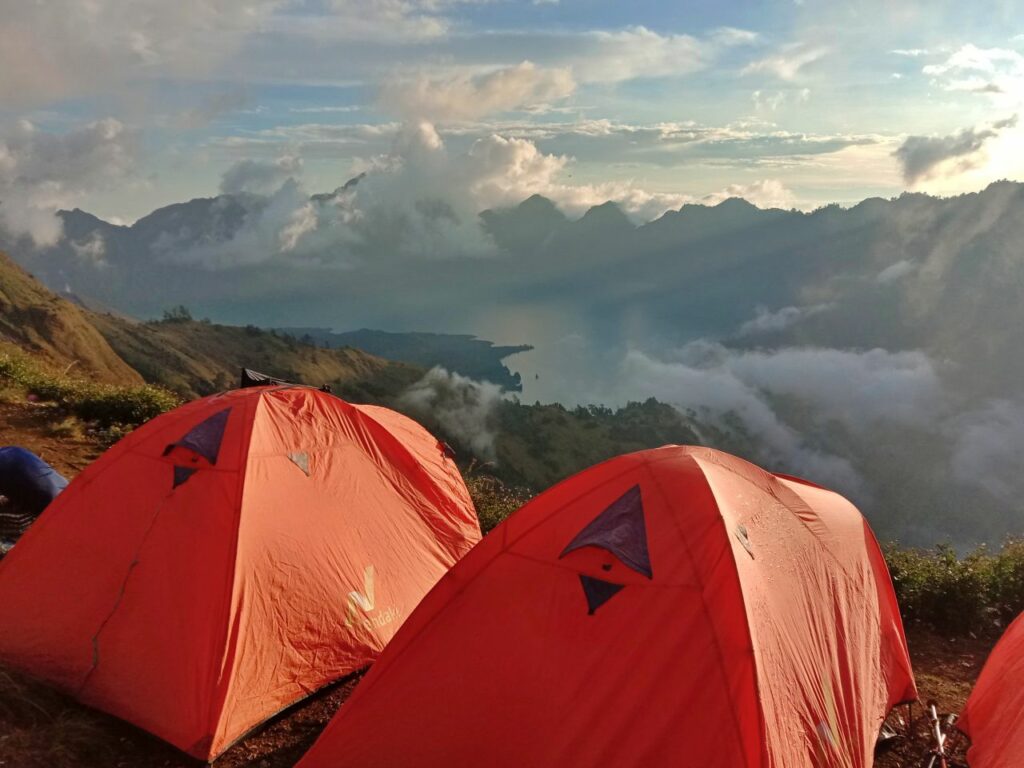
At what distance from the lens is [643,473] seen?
256 inches

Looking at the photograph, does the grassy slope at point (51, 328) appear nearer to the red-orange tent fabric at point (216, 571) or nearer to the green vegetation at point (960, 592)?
the red-orange tent fabric at point (216, 571)

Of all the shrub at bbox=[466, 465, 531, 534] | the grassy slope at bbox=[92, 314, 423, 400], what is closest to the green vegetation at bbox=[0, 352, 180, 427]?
the shrub at bbox=[466, 465, 531, 534]

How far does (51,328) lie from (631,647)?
358ft

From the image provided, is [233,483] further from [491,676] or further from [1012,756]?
[1012,756]

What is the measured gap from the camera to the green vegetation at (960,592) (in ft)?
37.6

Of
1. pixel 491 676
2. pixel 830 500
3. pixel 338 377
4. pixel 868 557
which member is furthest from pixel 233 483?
pixel 338 377

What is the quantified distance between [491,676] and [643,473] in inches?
87.9

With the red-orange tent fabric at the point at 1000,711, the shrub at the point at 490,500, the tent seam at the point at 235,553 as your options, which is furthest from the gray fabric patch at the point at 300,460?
the red-orange tent fabric at the point at 1000,711

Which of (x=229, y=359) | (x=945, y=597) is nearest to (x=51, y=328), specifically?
(x=229, y=359)

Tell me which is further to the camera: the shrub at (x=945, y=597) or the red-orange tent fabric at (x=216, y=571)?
the shrub at (x=945, y=597)

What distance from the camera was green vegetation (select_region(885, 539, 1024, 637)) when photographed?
11445 mm

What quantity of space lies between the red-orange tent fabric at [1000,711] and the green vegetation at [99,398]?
54.7 feet

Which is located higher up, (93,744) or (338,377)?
(93,744)

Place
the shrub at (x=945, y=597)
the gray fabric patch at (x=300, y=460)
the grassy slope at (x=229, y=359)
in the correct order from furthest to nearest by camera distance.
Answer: the grassy slope at (x=229, y=359) → the shrub at (x=945, y=597) → the gray fabric patch at (x=300, y=460)
